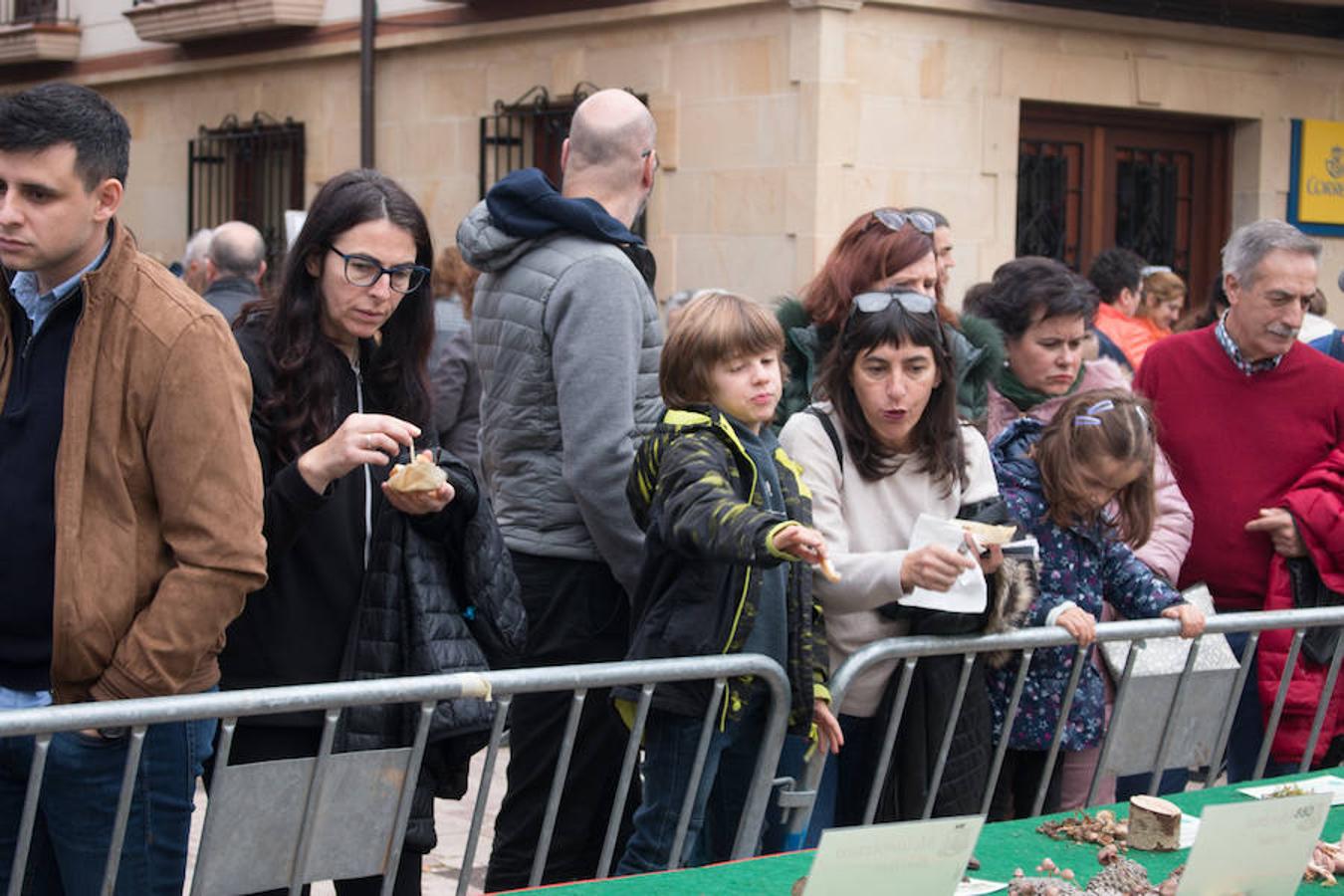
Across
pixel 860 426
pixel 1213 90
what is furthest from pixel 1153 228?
pixel 860 426

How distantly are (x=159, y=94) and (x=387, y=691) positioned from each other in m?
13.1

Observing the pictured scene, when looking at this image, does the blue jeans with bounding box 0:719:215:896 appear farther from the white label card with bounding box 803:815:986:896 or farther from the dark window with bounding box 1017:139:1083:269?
the dark window with bounding box 1017:139:1083:269

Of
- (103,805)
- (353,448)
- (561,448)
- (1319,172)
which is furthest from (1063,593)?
(1319,172)

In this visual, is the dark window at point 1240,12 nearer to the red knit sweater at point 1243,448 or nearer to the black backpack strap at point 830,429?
the red knit sweater at point 1243,448

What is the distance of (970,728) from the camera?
434 cm

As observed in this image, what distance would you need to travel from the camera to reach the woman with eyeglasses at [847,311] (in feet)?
15.6

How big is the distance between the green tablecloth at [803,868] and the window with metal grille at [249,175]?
11.4m

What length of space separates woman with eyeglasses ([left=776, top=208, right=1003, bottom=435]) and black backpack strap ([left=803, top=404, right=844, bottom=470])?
0.28 m

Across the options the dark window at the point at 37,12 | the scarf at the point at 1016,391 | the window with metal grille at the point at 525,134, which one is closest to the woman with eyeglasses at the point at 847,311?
the scarf at the point at 1016,391

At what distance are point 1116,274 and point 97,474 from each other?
7.44 m

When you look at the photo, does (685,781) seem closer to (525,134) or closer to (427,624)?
(427,624)

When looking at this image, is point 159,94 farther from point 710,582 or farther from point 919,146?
point 710,582

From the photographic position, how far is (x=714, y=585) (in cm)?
394

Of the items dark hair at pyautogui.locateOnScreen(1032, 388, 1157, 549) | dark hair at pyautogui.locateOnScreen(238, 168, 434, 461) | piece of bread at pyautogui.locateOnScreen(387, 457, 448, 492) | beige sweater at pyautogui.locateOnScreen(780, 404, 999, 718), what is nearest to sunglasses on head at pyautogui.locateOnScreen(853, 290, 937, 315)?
beige sweater at pyautogui.locateOnScreen(780, 404, 999, 718)
